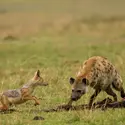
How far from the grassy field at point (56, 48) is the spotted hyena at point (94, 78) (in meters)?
0.60

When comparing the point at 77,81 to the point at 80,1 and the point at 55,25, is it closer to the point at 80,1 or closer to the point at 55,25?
the point at 55,25

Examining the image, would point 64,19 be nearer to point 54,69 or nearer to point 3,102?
point 54,69

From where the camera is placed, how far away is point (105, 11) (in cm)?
3459

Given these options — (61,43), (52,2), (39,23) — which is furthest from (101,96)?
(52,2)

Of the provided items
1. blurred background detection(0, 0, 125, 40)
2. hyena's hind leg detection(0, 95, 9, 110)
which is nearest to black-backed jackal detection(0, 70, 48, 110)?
hyena's hind leg detection(0, 95, 9, 110)

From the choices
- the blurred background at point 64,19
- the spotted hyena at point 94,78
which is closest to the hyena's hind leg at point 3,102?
the spotted hyena at point 94,78

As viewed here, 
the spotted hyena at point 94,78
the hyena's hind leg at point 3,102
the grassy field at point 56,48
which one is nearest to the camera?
the grassy field at point 56,48

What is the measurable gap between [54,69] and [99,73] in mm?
5763

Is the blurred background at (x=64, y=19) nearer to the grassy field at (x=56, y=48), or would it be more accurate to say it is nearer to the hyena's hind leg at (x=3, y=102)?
the grassy field at (x=56, y=48)

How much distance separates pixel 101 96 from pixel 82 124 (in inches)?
107

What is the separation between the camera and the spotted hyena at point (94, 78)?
1002cm

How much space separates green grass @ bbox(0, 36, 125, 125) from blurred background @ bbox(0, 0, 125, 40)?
179cm

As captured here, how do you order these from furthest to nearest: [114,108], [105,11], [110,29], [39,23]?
[105,11] → [39,23] → [110,29] → [114,108]

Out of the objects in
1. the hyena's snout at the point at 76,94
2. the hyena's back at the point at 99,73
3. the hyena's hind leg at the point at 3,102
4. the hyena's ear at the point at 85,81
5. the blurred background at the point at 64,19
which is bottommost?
the hyena's hind leg at the point at 3,102
